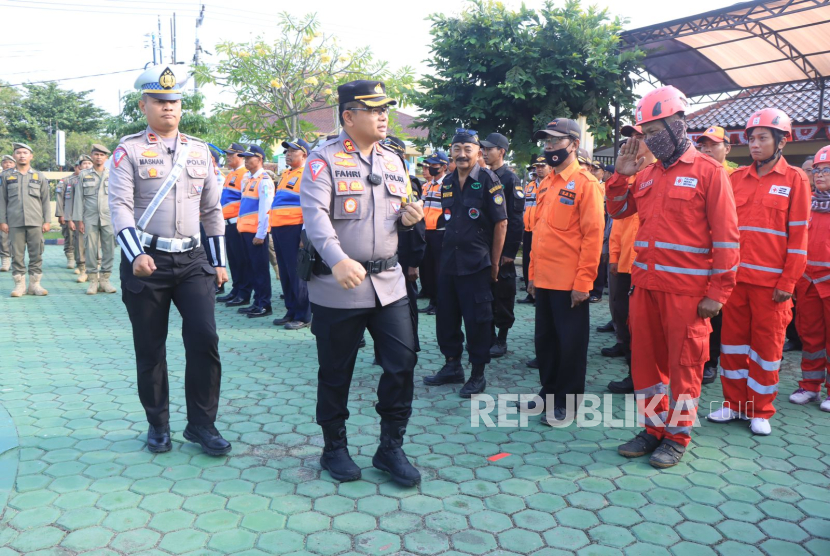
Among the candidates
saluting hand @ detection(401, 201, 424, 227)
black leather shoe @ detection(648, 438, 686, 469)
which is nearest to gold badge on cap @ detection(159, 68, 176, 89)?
saluting hand @ detection(401, 201, 424, 227)

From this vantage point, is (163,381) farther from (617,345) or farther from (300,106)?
(300,106)

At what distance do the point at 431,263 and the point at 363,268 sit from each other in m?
6.21

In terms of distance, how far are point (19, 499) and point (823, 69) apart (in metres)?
18.3

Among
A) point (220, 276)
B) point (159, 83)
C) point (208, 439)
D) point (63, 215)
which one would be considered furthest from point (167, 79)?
point (63, 215)

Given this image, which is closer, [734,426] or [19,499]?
[19,499]

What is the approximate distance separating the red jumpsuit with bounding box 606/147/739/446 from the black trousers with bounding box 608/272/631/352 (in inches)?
71.5

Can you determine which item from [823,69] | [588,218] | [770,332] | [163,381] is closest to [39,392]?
[163,381]

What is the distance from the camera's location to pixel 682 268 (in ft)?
12.4

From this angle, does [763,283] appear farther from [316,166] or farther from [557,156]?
[316,166]

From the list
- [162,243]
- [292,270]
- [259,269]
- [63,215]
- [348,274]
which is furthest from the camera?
[63,215]

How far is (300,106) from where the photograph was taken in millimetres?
16781

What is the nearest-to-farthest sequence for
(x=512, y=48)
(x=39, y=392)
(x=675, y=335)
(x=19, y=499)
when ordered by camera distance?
(x=19, y=499) → (x=675, y=335) → (x=39, y=392) → (x=512, y=48)

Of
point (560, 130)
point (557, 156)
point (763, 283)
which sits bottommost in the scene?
point (763, 283)

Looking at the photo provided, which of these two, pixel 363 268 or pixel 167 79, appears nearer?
pixel 363 268
